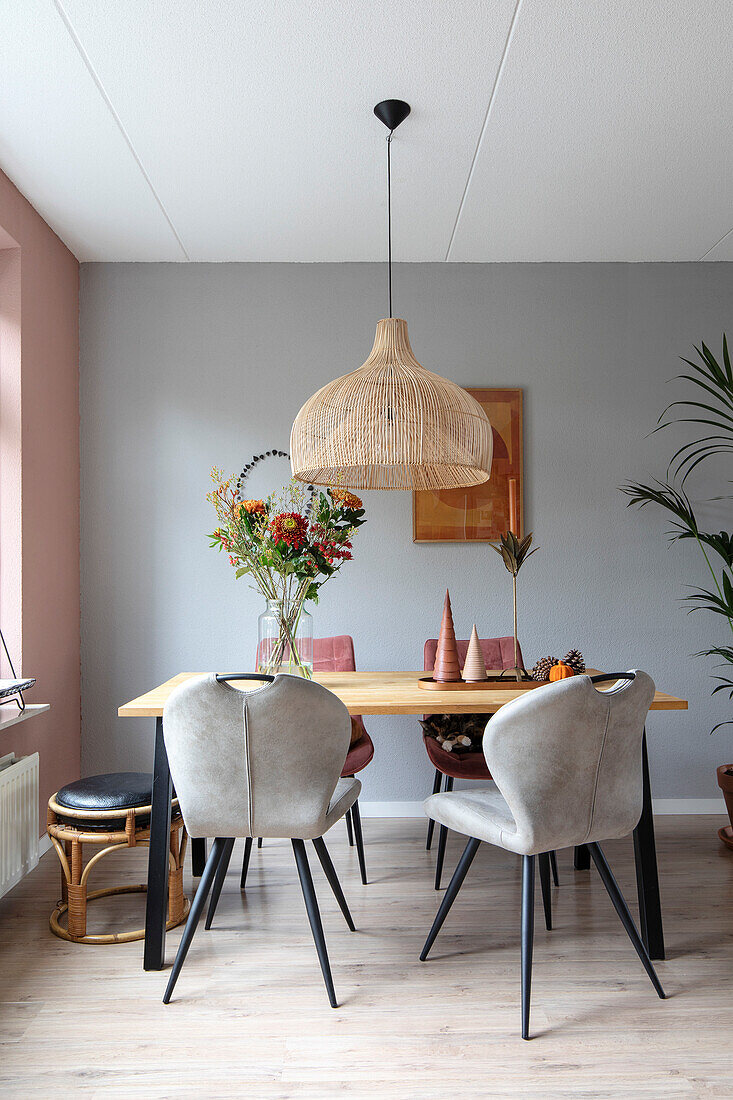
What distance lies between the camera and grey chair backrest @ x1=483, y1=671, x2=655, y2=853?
1.96 m

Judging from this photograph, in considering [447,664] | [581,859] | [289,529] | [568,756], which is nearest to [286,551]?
[289,529]

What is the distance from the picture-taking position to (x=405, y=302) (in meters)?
3.86

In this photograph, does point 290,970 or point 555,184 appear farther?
point 555,184

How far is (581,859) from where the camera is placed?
10.0ft

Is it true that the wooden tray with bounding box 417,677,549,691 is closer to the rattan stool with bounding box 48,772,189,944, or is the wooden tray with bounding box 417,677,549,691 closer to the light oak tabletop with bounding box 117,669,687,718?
the light oak tabletop with bounding box 117,669,687,718

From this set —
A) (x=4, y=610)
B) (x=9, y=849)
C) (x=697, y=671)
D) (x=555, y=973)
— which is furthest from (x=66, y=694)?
(x=697, y=671)

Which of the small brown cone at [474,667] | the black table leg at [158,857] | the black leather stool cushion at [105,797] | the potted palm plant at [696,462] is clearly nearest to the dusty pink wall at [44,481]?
the black leather stool cushion at [105,797]

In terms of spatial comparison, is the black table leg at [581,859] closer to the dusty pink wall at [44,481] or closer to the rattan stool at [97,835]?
the rattan stool at [97,835]

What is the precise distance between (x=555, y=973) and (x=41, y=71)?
2910 mm

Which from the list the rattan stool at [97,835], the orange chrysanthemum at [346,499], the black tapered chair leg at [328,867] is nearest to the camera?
the black tapered chair leg at [328,867]

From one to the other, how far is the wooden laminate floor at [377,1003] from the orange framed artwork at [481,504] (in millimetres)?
1517

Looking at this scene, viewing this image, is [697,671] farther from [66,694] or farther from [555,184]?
[66,694]

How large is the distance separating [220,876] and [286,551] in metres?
0.96

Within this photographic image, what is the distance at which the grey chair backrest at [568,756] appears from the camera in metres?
1.96
